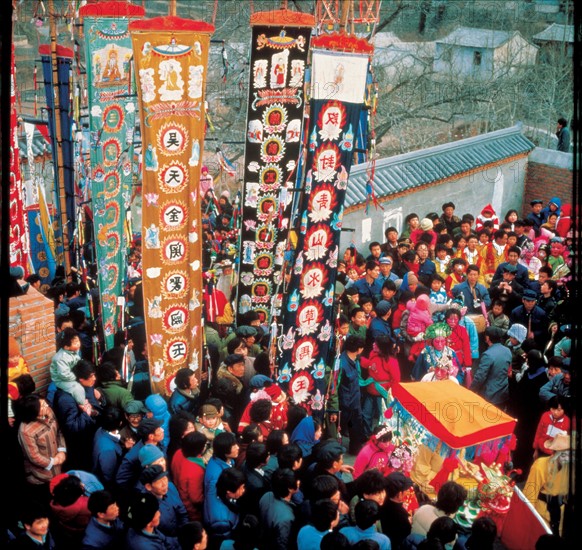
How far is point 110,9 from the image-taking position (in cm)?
818

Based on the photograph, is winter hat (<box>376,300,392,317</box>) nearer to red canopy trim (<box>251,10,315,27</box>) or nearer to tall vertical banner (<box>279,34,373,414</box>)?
tall vertical banner (<box>279,34,373,414</box>)

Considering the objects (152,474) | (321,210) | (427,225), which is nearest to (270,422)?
(152,474)

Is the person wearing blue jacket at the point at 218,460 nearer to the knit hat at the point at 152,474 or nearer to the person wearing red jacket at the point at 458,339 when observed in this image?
the knit hat at the point at 152,474

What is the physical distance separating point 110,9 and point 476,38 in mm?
18830

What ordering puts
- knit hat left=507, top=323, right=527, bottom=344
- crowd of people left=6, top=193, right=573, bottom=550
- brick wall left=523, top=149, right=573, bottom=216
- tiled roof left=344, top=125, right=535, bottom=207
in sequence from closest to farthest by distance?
crowd of people left=6, top=193, right=573, bottom=550 < knit hat left=507, top=323, right=527, bottom=344 < tiled roof left=344, top=125, right=535, bottom=207 < brick wall left=523, top=149, right=573, bottom=216

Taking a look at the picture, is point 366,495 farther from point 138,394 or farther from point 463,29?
point 463,29

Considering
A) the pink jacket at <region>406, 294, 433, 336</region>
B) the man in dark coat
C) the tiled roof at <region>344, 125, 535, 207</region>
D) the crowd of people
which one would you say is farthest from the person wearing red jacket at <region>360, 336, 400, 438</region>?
the tiled roof at <region>344, 125, 535, 207</region>

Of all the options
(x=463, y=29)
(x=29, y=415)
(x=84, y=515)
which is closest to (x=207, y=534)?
(x=84, y=515)

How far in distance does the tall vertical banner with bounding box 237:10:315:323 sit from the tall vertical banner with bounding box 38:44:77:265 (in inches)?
102

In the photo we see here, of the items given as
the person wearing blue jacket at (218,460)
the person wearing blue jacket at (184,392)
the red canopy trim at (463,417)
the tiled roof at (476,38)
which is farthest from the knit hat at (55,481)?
the tiled roof at (476,38)

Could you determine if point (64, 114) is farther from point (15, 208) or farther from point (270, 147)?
point (270, 147)

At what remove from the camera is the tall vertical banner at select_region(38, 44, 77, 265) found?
983 centimetres

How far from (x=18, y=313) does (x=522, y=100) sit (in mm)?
18519

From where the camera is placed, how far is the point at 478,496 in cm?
684
